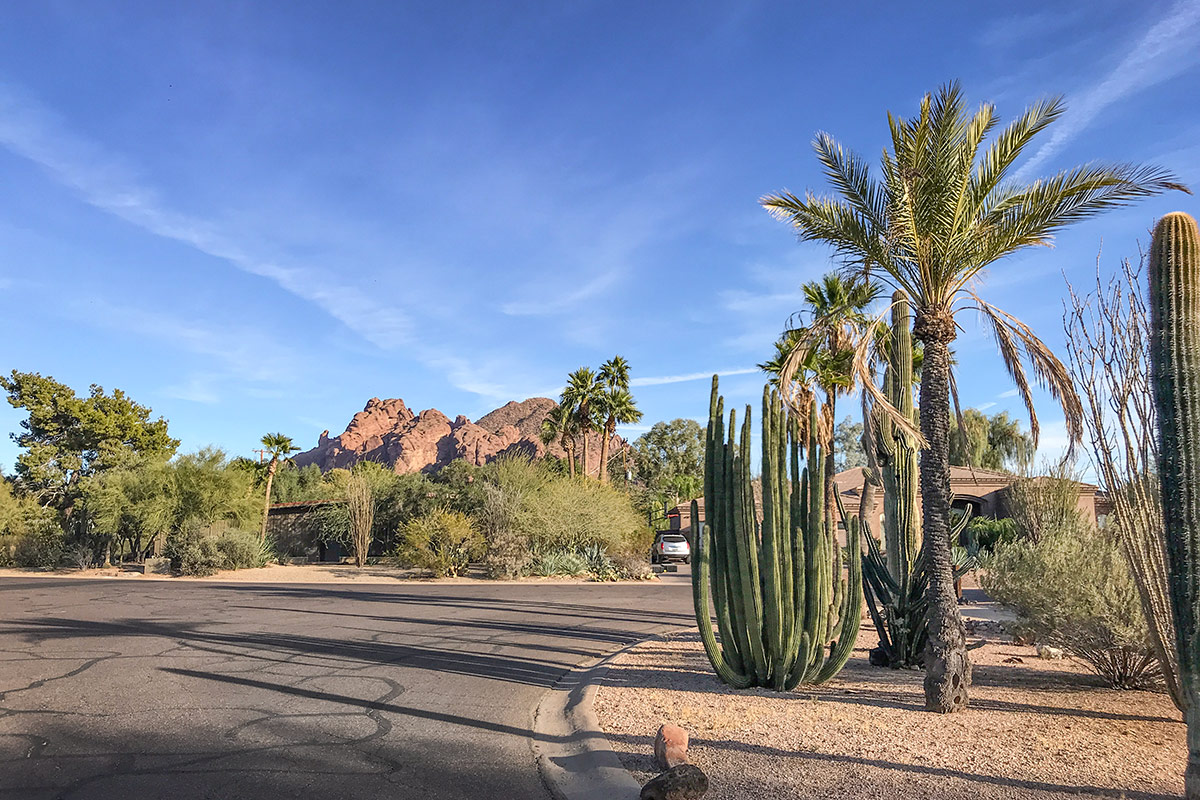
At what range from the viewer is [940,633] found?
7195 mm

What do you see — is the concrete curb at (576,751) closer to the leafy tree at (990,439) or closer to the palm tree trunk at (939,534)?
the palm tree trunk at (939,534)

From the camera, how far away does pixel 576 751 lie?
5848 millimetres

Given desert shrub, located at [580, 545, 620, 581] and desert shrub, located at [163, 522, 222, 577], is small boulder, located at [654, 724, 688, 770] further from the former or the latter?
desert shrub, located at [163, 522, 222, 577]

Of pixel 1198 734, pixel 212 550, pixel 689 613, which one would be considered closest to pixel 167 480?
pixel 212 550

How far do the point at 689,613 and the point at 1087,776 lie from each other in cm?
1213

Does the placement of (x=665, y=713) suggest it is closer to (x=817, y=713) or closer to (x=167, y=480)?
(x=817, y=713)

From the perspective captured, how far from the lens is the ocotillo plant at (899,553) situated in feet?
30.3

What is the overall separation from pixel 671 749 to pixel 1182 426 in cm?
389

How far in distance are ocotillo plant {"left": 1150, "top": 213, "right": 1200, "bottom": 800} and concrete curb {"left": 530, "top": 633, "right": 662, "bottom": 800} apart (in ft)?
11.2

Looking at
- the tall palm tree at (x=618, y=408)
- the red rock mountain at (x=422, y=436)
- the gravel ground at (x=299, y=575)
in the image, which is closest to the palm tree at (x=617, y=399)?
the tall palm tree at (x=618, y=408)

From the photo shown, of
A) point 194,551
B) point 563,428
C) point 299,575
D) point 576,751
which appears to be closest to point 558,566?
point 299,575

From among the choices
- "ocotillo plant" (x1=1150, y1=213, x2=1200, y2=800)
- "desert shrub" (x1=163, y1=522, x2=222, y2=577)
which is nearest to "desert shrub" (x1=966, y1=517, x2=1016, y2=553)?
"ocotillo plant" (x1=1150, y1=213, x2=1200, y2=800)

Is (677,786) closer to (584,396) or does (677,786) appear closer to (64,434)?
(584,396)

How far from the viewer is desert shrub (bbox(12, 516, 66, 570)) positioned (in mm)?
36312
